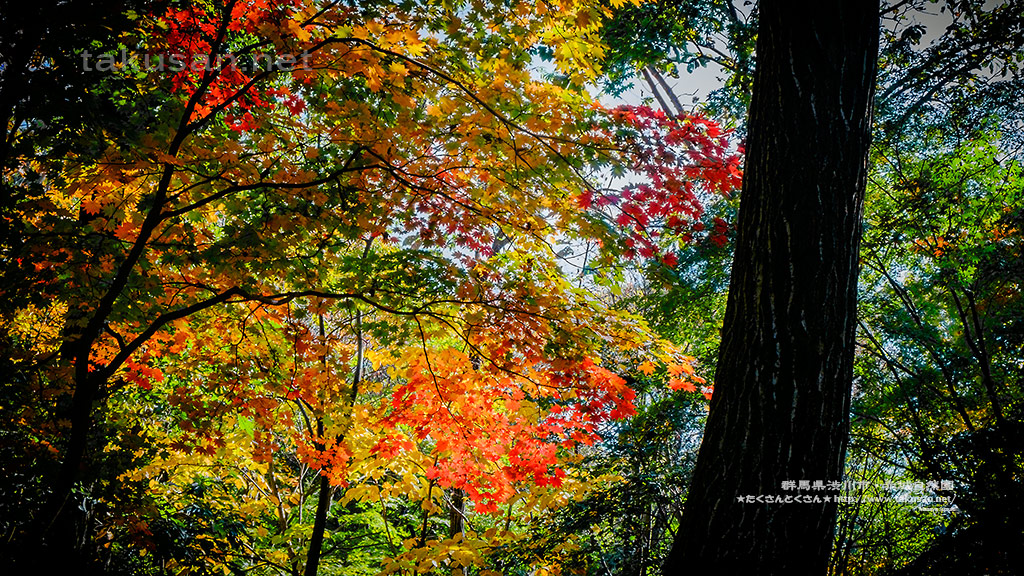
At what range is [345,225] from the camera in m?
3.67

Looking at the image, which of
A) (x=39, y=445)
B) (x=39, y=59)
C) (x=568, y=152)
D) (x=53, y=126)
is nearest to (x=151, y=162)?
(x=53, y=126)

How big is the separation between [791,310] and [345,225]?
3.01 meters

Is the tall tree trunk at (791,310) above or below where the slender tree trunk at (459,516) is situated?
above

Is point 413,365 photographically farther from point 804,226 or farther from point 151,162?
point 804,226

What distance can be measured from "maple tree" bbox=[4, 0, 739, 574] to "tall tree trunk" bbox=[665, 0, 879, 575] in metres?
1.53

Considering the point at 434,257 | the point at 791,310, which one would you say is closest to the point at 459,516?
the point at 434,257

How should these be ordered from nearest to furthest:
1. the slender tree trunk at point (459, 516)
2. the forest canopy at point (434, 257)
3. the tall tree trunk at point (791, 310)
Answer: the tall tree trunk at point (791, 310)
the forest canopy at point (434, 257)
the slender tree trunk at point (459, 516)

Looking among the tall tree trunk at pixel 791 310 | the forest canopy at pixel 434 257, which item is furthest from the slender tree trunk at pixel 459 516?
the tall tree trunk at pixel 791 310

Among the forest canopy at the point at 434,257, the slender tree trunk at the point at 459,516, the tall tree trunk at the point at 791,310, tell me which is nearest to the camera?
the tall tree trunk at the point at 791,310

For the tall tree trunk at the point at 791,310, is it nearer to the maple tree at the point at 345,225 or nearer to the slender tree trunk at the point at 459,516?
the maple tree at the point at 345,225

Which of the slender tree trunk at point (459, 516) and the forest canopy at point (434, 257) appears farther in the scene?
the slender tree trunk at point (459, 516)

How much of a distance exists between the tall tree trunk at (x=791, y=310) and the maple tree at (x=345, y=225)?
1.53 metres

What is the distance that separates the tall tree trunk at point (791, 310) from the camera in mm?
1685

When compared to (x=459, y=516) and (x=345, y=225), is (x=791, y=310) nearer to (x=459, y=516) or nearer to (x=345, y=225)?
(x=345, y=225)
